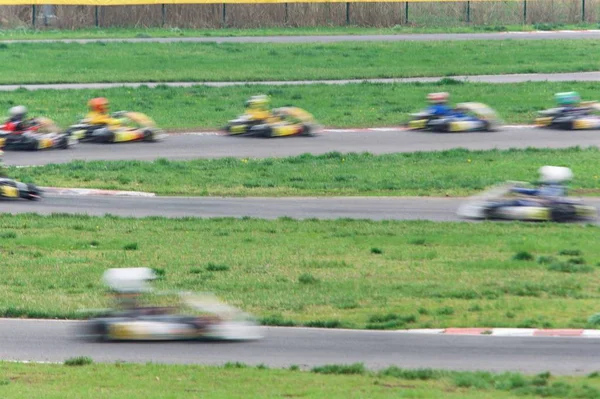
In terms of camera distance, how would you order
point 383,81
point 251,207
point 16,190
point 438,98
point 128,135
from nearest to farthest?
1. point 251,207
2. point 16,190
3. point 128,135
4. point 438,98
5. point 383,81

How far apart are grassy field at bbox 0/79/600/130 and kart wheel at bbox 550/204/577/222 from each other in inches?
583

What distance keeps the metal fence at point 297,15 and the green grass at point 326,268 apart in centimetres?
4358

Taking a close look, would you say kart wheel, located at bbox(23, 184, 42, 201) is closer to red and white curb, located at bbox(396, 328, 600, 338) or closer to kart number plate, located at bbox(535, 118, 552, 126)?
red and white curb, located at bbox(396, 328, 600, 338)

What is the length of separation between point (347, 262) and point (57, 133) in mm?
16597

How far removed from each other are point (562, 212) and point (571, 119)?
13235 millimetres

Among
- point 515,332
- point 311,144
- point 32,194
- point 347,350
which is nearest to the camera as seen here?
point 347,350

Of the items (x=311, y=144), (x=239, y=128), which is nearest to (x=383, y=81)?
(x=239, y=128)

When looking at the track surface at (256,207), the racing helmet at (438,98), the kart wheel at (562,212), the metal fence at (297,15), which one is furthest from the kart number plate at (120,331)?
the metal fence at (297,15)

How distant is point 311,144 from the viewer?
36188 millimetres

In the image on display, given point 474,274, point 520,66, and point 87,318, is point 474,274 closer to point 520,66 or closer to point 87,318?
point 87,318

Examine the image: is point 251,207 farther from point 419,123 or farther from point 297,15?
point 297,15

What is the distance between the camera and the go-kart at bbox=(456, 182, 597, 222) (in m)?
25.2

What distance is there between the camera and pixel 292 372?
14.2 meters

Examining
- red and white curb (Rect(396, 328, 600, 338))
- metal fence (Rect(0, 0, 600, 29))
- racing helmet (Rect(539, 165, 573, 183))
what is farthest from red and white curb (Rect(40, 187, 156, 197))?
metal fence (Rect(0, 0, 600, 29))
